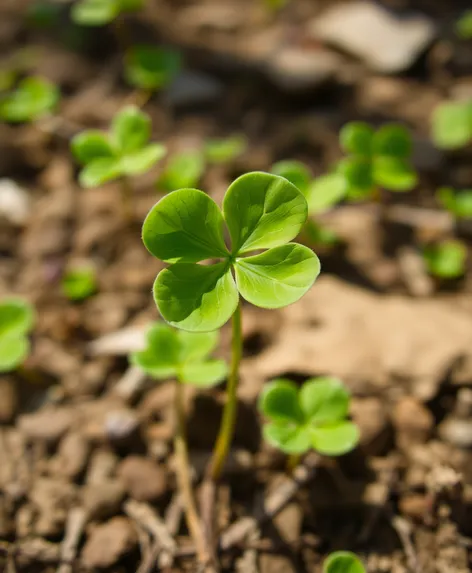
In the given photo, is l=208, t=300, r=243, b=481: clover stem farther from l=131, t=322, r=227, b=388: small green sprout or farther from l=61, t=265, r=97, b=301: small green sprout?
l=61, t=265, r=97, b=301: small green sprout

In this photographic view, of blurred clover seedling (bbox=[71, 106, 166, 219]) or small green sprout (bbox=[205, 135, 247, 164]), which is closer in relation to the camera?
blurred clover seedling (bbox=[71, 106, 166, 219])

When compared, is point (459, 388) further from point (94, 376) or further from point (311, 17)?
point (311, 17)

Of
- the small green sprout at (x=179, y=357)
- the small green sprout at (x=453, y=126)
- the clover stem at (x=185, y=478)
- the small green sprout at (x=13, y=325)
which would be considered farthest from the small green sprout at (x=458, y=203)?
the small green sprout at (x=13, y=325)

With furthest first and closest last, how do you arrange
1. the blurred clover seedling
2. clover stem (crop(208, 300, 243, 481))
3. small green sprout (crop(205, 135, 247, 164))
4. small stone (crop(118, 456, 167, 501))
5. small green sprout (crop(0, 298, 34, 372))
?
small green sprout (crop(205, 135, 247, 164)), the blurred clover seedling, small green sprout (crop(0, 298, 34, 372)), small stone (crop(118, 456, 167, 501)), clover stem (crop(208, 300, 243, 481))

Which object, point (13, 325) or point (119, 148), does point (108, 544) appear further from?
point (119, 148)

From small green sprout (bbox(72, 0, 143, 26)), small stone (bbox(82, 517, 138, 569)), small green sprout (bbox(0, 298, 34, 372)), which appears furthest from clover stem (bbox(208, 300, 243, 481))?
small green sprout (bbox(72, 0, 143, 26))

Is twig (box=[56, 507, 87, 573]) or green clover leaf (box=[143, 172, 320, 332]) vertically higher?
green clover leaf (box=[143, 172, 320, 332])
